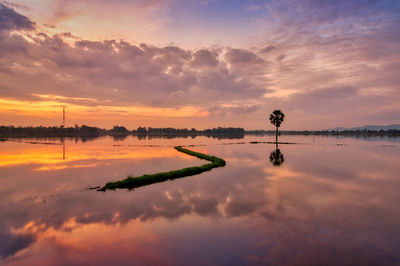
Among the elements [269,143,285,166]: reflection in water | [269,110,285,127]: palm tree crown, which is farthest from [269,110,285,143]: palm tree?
[269,143,285,166]: reflection in water

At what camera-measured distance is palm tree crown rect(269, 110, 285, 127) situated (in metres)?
129

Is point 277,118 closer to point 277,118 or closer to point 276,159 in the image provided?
point 277,118

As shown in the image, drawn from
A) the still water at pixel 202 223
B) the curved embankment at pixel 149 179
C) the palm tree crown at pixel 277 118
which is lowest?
the still water at pixel 202 223

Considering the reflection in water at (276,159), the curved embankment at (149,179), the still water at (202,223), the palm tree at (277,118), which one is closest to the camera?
the still water at (202,223)

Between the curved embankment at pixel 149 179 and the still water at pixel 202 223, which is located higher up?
the curved embankment at pixel 149 179

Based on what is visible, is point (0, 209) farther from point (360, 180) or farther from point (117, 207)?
point (360, 180)

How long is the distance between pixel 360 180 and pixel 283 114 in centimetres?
10513

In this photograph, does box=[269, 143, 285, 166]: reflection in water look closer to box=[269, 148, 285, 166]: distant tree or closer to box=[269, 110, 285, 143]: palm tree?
box=[269, 148, 285, 166]: distant tree

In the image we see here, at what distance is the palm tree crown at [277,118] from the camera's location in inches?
5089

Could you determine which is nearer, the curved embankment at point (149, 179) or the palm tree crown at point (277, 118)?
the curved embankment at point (149, 179)

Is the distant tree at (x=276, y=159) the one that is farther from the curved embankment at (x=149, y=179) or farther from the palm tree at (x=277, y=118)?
the palm tree at (x=277, y=118)

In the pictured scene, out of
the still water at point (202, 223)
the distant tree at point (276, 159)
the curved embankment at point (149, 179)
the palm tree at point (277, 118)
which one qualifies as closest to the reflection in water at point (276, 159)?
the distant tree at point (276, 159)

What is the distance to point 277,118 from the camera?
13038cm

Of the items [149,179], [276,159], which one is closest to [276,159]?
[276,159]
